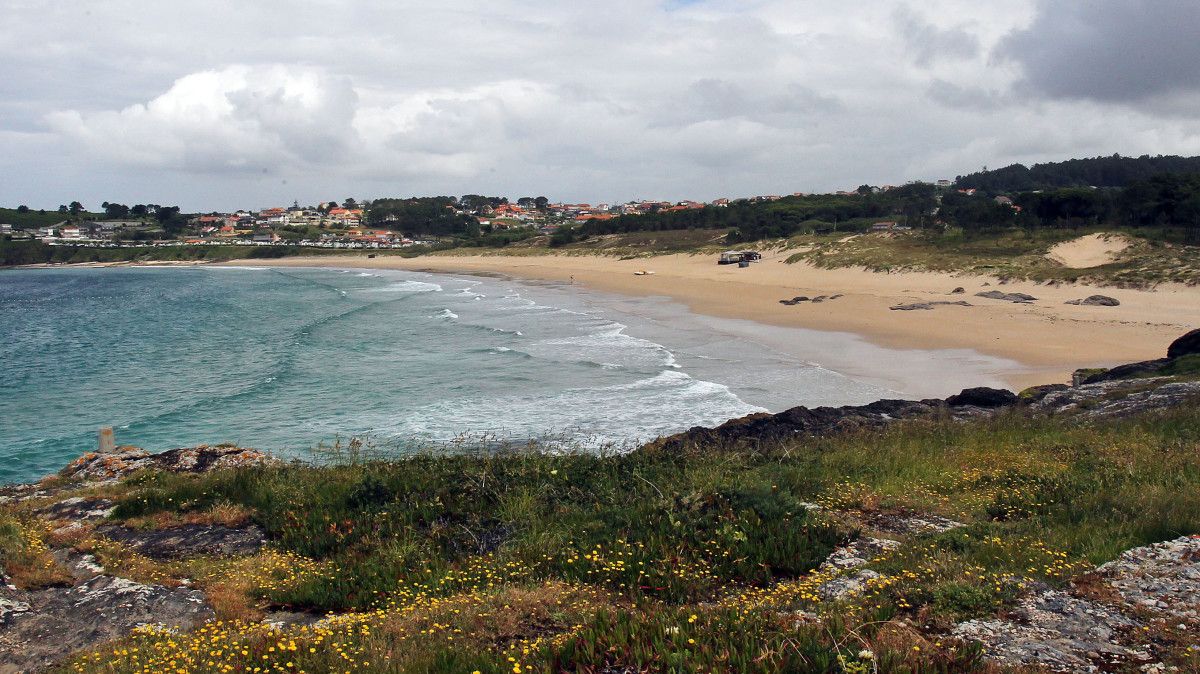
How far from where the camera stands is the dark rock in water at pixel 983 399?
15.2m

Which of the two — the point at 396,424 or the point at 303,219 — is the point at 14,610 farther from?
the point at 303,219

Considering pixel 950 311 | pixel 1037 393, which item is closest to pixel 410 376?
pixel 1037 393

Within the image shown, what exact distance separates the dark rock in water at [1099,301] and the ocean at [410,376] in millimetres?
12242

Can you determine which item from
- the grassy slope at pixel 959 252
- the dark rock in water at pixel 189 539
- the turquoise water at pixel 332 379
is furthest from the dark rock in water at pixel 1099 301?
the dark rock in water at pixel 189 539

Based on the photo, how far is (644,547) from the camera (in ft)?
20.7

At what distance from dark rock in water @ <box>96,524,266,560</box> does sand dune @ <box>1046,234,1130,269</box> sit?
4787 centimetres

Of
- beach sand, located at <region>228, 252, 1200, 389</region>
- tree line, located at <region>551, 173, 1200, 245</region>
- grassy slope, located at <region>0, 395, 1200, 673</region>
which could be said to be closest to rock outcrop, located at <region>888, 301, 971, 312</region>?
beach sand, located at <region>228, 252, 1200, 389</region>

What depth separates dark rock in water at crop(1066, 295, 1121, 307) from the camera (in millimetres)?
33125

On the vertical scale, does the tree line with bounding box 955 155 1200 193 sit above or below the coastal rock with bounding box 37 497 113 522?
above

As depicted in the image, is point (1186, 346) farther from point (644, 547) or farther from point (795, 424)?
point (644, 547)

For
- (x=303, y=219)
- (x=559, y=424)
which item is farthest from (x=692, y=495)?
(x=303, y=219)

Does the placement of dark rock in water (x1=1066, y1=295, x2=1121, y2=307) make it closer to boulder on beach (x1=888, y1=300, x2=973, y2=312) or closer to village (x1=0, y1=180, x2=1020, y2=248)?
boulder on beach (x1=888, y1=300, x2=973, y2=312)

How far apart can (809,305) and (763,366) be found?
56.8 feet

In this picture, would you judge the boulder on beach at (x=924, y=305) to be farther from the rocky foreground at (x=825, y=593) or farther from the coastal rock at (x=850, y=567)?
the coastal rock at (x=850, y=567)
